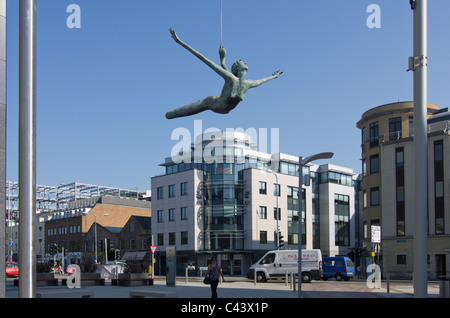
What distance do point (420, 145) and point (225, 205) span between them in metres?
62.4

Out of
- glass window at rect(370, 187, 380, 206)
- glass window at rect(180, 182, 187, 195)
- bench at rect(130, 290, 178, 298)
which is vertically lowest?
bench at rect(130, 290, 178, 298)

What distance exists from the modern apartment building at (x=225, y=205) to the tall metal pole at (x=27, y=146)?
184 feet

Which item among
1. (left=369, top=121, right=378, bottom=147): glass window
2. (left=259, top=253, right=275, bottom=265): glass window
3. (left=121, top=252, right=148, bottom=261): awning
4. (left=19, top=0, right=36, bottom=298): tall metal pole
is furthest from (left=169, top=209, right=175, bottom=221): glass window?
(left=19, top=0, right=36, bottom=298): tall metal pole

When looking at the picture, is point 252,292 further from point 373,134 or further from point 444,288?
point 373,134

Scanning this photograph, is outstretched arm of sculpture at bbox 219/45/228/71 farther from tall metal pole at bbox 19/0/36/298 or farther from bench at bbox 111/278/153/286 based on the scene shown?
bench at bbox 111/278/153/286

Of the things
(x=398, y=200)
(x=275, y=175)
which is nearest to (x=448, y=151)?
(x=398, y=200)

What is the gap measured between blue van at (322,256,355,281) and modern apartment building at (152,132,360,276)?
1991 centimetres

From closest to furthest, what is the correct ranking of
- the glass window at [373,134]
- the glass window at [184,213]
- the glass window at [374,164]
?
the glass window at [374,164]
the glass window at [373,134]
the glass window at [184,213]

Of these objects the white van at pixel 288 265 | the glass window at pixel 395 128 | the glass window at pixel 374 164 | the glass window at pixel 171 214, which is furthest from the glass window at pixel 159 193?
the white van at pixel 288 265

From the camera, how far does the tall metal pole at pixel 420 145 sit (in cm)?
805

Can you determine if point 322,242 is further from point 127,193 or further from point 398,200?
point 127,193

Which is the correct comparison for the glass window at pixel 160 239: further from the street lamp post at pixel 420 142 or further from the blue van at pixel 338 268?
the street lamp post at pixel 420 142

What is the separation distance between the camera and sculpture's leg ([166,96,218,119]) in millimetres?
8172
